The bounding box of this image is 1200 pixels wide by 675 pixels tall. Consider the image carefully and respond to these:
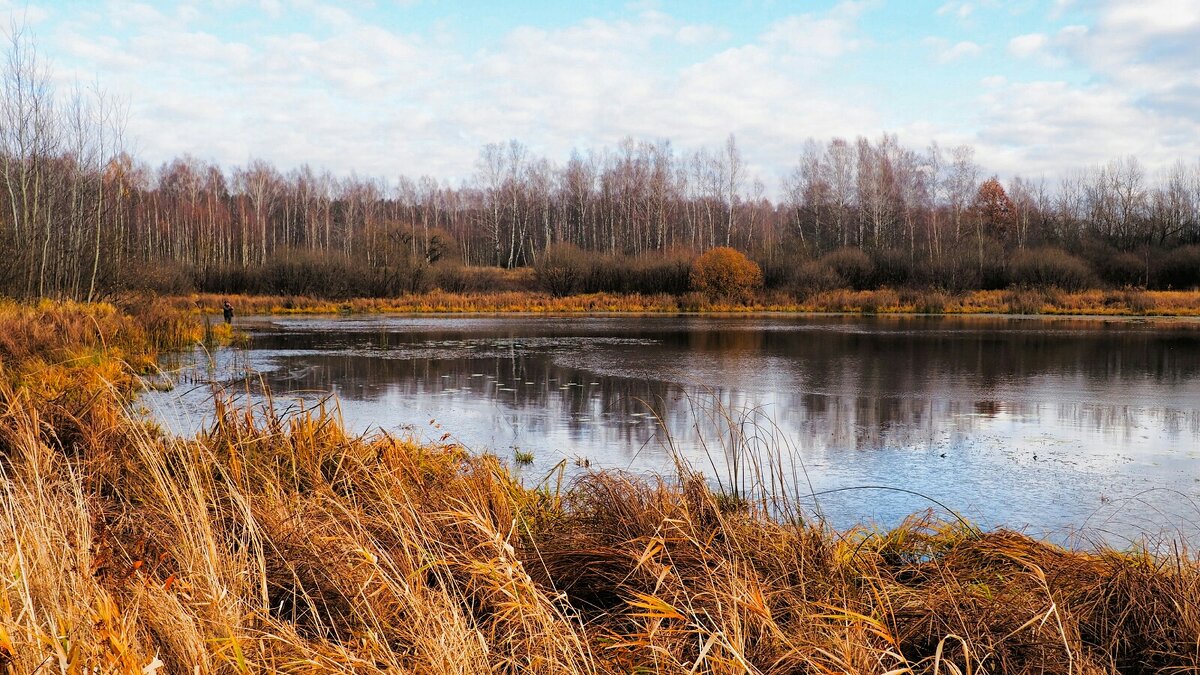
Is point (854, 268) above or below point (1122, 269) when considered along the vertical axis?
above

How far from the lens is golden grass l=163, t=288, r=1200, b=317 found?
1495 inches

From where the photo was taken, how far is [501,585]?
3.14 meters

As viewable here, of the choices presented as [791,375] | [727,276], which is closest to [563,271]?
[727,276]

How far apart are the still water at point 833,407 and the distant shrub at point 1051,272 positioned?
60.1 ft

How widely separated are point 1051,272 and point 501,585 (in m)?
46.8

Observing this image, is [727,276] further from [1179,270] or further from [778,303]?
[1179,270]

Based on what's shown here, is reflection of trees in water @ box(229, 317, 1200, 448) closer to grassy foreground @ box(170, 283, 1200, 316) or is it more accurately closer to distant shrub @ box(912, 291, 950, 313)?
grassy foreground @ box(170, 283, 1200, 316)

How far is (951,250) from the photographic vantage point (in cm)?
4991

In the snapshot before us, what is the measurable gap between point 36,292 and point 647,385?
17.7 meters

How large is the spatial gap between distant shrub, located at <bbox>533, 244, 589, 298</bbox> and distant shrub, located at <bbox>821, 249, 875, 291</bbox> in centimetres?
1360

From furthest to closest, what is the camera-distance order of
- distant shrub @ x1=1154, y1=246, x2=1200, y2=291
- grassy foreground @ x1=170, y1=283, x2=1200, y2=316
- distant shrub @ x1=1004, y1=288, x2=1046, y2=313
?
1. distant shrub @ x1=1154, y1=246, x2=1200, y2=291
2. distant shrub @ x1=1004, y1=288, x2=1046, y2=313
3. grassy foreground @ x1=170, y1=283, x2=1200, y2=316

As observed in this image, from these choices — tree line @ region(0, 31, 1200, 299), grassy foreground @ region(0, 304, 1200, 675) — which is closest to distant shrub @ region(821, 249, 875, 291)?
tree line @ region(0, 31, 1200, 299)

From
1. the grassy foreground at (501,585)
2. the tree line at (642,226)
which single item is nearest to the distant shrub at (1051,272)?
the tree line at (642,226)

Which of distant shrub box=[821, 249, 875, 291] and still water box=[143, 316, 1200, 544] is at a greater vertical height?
distant shrub box=[821, 249, 875, 291]
